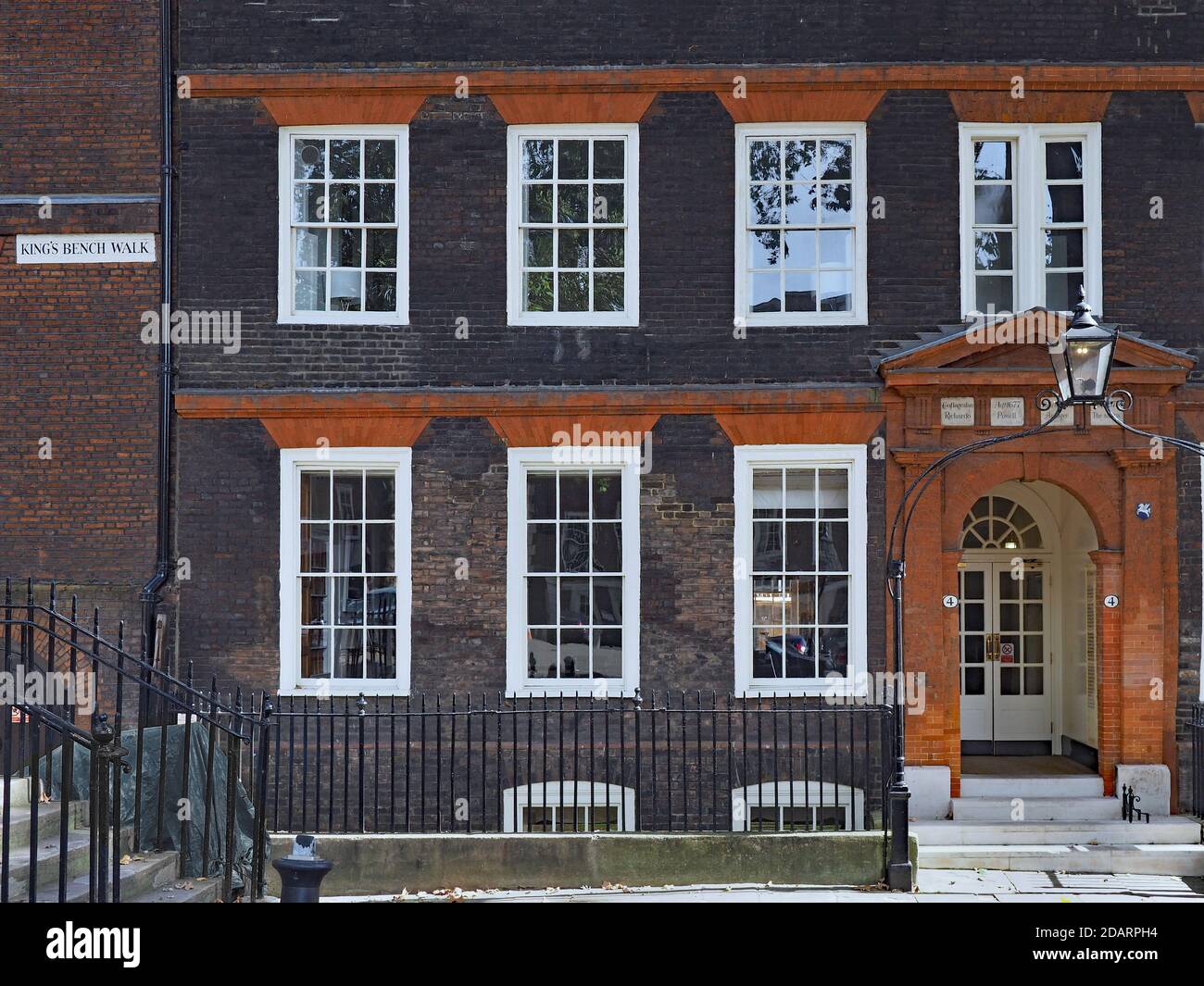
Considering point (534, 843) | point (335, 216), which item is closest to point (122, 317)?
point (335, 216)

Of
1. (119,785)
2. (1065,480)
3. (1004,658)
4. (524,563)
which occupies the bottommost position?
(119,785)

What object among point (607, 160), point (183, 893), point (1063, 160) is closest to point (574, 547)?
point (607, 160)

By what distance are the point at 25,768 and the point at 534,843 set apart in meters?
4.06

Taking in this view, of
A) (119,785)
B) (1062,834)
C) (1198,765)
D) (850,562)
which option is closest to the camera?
(119,785)

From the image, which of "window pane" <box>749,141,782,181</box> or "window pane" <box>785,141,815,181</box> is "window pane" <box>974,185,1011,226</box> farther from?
"window pane" <box>749,141,782,181</box>

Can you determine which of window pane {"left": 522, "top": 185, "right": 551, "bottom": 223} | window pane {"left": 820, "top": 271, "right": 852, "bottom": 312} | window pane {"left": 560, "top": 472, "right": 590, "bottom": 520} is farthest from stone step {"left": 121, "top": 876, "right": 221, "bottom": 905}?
window pane {"left": 820, "top": 271, "right": 852, "bottom": 312}

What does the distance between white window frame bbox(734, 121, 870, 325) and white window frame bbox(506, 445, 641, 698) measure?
1935 mm

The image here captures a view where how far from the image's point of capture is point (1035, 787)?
11812 millimetres

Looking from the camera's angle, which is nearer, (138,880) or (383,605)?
(138,880)

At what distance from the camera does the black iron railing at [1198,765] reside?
37.5ft

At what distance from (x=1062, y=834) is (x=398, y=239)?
8.52 meters

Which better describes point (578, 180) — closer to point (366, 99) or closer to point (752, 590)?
point (366, 99)

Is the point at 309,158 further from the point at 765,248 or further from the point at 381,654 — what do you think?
the point at 381,654

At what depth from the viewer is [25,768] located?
375 inches
